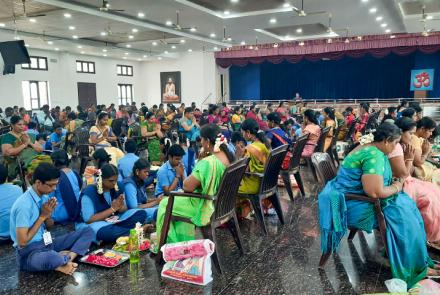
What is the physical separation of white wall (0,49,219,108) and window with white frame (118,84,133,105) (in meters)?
0.22

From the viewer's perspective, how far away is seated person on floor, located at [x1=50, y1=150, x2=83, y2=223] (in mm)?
3455

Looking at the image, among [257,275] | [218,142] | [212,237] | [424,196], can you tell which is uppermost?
[218,142]

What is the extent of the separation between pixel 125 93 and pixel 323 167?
54.8 feet

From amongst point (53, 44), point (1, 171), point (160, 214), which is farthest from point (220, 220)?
point (53, 44)

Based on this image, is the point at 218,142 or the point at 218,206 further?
the point at 218,142

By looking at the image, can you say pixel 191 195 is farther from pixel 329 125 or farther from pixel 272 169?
pixel 329 125

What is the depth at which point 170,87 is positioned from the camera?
728 inches

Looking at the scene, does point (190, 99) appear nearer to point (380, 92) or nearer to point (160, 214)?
point (380, 92)

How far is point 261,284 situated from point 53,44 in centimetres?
1282

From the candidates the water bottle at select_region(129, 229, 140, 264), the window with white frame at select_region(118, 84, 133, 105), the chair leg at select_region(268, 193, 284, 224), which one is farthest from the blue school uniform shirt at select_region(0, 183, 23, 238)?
the window with white frame at select_region(118, 84, 133, 105)

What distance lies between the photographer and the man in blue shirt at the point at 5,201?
3143 millimetres

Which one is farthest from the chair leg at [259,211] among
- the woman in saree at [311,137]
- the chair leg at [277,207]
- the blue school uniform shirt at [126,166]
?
the woman in saree at [311,137]

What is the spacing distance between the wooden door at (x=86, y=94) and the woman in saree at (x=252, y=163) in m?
13.3

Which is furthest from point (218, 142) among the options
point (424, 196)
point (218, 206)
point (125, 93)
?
point (125, 93)
